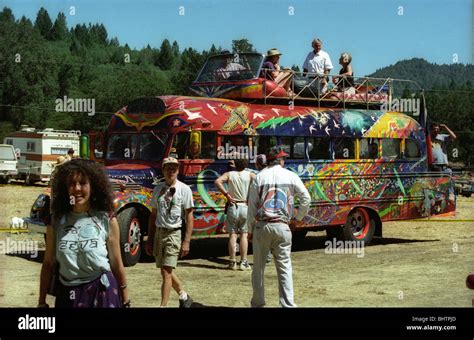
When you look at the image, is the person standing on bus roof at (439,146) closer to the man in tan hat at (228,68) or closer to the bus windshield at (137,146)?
the man in tan hat at (228,68)

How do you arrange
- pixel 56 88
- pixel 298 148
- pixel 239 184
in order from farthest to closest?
1. pixel 56 88
2. pixel 298 148
3. pixel 239 184

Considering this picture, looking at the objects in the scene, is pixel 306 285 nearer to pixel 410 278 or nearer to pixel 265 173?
pixel 410 278

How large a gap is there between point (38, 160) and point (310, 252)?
2567 centimetres

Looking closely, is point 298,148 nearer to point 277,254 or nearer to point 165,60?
point 277,254

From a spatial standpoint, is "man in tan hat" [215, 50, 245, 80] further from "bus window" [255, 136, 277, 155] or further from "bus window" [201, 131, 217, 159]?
"bus window" [201, 131, 217, 159]

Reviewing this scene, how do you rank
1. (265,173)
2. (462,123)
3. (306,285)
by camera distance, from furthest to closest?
(462,123), (306,285), (265,173)

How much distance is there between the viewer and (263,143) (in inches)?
626

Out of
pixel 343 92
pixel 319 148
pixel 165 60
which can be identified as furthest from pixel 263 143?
pixel 165 60

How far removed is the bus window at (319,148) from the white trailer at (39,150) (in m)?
24.5

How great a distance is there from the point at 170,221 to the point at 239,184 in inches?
163

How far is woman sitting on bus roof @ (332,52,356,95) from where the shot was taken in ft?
60.8

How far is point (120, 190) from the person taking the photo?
568 inches

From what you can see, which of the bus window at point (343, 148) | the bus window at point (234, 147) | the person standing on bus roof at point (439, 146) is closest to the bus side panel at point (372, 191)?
the bus window at point (343, 148)
